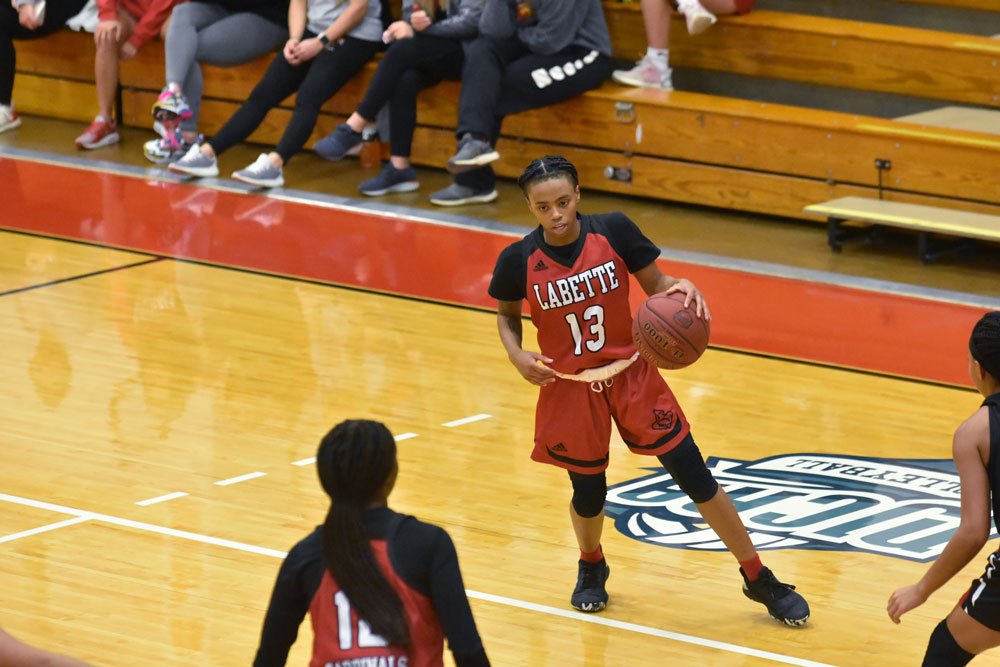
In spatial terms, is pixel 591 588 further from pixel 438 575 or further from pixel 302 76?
pixel 302 76

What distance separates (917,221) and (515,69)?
250cm

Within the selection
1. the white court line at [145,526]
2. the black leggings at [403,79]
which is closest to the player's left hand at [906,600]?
the white court line at [145,526]

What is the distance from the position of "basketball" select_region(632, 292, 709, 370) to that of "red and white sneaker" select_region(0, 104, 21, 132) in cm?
765

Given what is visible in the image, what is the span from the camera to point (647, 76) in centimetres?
886

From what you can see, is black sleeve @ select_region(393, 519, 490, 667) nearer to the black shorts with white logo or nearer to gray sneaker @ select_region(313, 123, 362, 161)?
Answer: the black shorts with white logo

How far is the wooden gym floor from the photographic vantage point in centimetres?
402

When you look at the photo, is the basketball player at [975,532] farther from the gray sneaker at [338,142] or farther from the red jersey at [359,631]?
the gray sneaker at [338,142]

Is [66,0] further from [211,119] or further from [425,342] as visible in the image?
[425,342]

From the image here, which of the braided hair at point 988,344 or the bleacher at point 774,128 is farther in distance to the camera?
the bleacher at point 774,128

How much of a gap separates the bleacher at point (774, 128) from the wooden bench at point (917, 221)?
0.74 ft

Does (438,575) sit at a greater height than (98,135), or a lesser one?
greater

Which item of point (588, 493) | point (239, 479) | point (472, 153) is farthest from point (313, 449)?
point (472, 153)

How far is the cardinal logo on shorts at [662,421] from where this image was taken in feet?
12.6

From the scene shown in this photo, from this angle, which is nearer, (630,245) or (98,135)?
(630,245)
